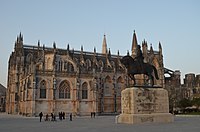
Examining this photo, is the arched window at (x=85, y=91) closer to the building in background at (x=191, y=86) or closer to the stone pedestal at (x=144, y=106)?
the stone pedestal at (x=144, y=106)

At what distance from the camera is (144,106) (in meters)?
20.1

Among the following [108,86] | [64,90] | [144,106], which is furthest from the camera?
[108,86]

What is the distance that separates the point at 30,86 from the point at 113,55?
30724mm

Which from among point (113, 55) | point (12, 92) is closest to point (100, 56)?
point (113, 55)

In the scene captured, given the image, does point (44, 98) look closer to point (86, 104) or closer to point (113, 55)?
point (86, 104)

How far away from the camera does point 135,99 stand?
1991 cm

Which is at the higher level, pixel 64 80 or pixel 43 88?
pixel 64 80

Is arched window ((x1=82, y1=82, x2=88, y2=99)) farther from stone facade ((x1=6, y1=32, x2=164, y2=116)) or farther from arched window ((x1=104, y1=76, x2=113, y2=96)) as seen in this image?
arched window ((x1=104, y1=76, x2=113, y2=96))

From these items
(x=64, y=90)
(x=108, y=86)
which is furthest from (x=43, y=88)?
(x=108, y=86)

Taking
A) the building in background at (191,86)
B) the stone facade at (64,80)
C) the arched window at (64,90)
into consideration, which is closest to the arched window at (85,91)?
the stone facade at (64,80)

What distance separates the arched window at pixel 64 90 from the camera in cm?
4656

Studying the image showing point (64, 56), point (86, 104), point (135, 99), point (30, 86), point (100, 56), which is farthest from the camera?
point (100, 56)

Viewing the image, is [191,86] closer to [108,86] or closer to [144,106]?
[108,86]

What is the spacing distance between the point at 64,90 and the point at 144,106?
2885 cm
